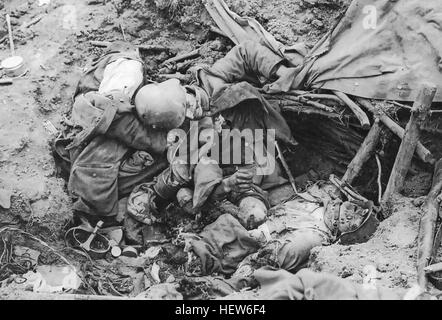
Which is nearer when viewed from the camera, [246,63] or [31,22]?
[246,63]

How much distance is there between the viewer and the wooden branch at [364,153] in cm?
662

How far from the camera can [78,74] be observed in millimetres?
7844

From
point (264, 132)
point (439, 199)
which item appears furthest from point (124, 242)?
point (439, 199)

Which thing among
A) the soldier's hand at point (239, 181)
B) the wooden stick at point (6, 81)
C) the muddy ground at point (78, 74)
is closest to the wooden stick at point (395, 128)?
the muddy ground at point (78, 74)

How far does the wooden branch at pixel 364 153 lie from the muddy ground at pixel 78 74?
1.46ft

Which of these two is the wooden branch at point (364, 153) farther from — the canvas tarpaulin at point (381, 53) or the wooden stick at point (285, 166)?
the wooden stick at point (285, 166)

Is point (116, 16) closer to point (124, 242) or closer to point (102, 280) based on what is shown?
point (124, 242)

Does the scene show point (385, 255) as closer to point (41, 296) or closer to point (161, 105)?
point (161, 105)

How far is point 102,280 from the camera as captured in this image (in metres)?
6.30

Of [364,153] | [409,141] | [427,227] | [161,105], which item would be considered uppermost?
[409,141]

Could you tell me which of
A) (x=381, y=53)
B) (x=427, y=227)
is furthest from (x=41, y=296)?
(x=381, y=53)

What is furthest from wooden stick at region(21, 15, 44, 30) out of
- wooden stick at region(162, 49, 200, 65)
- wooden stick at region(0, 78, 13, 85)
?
wooden stick at region(162, 49, 200, 65)

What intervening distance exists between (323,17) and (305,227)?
7.68 ft

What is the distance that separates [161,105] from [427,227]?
96.0 inches
